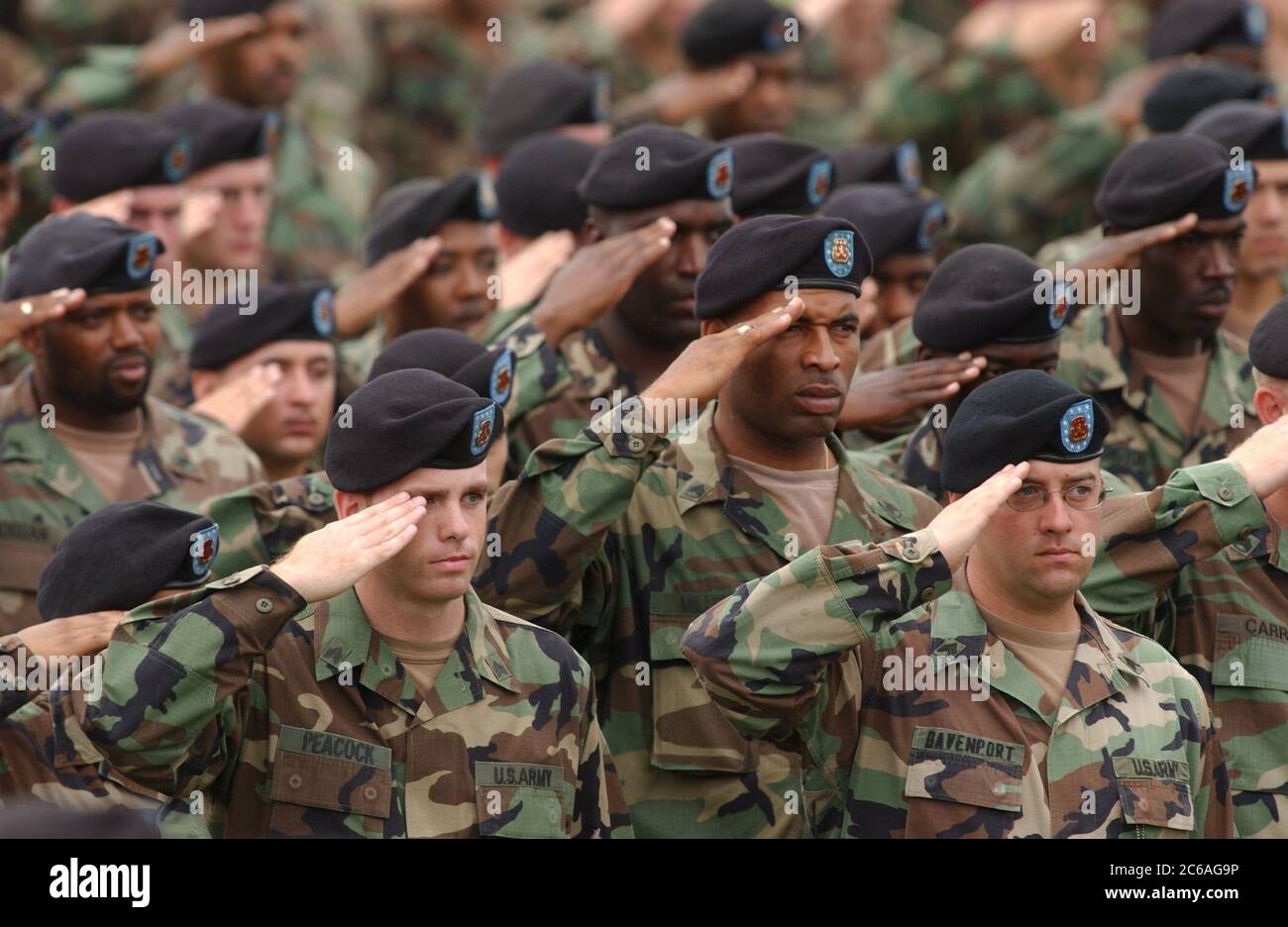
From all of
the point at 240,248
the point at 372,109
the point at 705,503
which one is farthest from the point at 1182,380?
the point at 372,109

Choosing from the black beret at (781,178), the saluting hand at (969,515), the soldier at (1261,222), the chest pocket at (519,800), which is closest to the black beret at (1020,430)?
the saluting hand at (969,515)

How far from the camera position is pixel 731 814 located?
274 inches

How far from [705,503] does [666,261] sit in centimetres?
156

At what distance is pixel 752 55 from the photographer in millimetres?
12570

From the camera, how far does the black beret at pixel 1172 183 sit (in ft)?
29.2

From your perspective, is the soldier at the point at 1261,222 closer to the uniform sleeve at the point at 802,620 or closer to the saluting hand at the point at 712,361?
the saluting hand at the point at 712,361

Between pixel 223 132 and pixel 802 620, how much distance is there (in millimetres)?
6677

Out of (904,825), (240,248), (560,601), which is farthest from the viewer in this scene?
(240,248)

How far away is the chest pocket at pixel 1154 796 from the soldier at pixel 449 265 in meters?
4.61

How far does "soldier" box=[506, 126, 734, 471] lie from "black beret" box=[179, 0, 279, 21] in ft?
16.2

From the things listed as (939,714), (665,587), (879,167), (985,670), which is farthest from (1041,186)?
(939,714)

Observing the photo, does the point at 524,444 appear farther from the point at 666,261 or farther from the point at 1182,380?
the point at 1182,380

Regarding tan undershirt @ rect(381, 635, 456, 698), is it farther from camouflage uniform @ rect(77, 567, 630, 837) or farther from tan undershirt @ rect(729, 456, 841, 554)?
tan undershirt @ rect(729, 456, 841, 554)

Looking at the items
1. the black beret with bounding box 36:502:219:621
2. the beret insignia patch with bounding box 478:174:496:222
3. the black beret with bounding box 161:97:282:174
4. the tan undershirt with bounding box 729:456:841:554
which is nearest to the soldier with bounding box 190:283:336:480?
the beret insignia patch with bounding box 478:174:496:222
